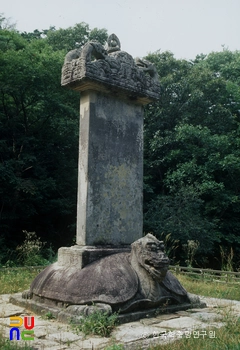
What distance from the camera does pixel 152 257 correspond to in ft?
15.6

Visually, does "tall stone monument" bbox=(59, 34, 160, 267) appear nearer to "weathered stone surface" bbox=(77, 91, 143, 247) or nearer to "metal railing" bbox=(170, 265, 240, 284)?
"weathered stone surface" bbox=(77, 91, 143, 247)

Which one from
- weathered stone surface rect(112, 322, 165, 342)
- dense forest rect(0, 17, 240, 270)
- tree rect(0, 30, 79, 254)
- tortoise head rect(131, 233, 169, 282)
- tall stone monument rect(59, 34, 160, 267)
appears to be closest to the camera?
weathered stone surface rect(112, 322, 165, 342)

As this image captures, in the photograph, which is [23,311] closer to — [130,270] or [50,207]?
[130,270]

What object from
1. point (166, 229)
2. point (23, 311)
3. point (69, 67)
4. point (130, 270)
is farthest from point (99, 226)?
point (166, 229)

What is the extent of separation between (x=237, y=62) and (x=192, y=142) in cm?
575

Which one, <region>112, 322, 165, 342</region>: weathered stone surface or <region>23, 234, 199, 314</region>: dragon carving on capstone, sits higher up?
<region>23, 234, 199, 314</region>: dragon carving on capstone

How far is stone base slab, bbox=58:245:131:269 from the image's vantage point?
4.90 metres

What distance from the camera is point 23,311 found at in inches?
193

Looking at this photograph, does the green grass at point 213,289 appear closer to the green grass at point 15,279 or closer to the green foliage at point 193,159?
the green grass at point 15,279

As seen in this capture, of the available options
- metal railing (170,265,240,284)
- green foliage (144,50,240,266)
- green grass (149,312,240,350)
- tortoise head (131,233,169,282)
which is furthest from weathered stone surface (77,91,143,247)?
green foliage (144,50,240,266)

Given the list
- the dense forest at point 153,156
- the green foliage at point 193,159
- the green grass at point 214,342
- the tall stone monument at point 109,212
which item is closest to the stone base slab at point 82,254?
the tall stone monument at point 109,212

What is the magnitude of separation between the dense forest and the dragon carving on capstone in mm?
7486

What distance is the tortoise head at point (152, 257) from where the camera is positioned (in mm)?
4746

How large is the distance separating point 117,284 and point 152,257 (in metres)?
0.54
